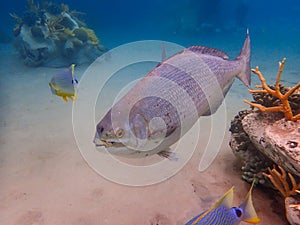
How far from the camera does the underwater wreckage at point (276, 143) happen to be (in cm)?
210

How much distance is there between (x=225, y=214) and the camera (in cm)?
160

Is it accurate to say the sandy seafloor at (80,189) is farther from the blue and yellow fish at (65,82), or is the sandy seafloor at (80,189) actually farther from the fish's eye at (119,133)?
the fish's eye at (119,133)

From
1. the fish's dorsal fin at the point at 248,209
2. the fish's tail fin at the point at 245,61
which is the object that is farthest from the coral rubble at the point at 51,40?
the fish's dorsal fin at the point at 248,209

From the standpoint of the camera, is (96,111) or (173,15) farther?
(173,15)

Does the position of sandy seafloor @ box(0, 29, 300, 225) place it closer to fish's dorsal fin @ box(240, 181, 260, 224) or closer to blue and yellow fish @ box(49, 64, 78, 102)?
fish's dorsal fin @ box(240, 181, 260, 224)

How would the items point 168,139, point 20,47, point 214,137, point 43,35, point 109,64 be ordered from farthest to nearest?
point 109,64
point 20,47
point 43,35
point 214,137
point 168,139

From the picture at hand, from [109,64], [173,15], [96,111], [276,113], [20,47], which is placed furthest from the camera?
[173,15]

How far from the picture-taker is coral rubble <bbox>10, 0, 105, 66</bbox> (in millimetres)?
9273

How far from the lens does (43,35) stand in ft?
30.3

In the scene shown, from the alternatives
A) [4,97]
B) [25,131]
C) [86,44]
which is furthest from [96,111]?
[86,44]

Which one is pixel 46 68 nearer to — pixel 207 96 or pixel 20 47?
pixel 20 47

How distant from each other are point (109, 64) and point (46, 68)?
269 cm

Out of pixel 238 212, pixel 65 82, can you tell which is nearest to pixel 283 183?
pixel 238 212

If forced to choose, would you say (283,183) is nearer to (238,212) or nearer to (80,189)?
(238,212)
